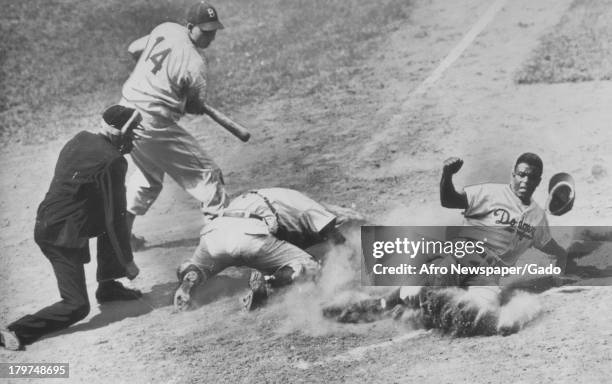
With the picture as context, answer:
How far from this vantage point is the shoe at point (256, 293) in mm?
5582

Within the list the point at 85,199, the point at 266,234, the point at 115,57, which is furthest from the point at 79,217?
the point at 115,57

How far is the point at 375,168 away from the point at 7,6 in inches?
153

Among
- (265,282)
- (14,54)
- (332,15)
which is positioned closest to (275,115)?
(332,15)

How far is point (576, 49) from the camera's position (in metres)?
7.43

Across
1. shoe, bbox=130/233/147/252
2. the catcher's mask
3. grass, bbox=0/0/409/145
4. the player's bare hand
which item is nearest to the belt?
the catcher's mask

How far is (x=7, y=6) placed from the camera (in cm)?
869

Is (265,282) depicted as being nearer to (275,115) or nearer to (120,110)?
(120,110)

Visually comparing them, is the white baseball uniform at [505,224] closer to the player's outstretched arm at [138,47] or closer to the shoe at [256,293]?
the shoe at [256,293]

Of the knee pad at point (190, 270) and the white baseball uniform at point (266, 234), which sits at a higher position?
the white baseball uniform at point (266, 234)

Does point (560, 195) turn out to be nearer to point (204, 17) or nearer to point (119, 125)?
point (204, 17)

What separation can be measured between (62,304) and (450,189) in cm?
230

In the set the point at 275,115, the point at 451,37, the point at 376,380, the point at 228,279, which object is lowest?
the point at 376,380

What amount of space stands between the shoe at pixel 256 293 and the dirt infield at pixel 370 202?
6 centimetres

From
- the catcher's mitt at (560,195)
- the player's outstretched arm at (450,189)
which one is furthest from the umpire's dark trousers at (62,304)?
the catcher's mitt at (560,195)
